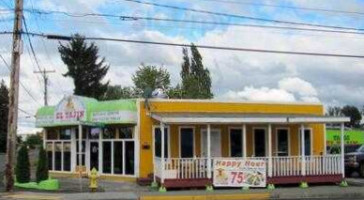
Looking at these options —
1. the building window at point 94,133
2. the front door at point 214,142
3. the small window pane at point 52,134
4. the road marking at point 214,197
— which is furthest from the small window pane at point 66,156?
the road marking at point 214,197

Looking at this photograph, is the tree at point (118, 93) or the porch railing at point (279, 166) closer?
the porch railing at point (279, 166)

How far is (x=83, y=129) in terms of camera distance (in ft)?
119

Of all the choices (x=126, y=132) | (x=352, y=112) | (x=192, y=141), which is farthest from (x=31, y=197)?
(x=352, y=112)

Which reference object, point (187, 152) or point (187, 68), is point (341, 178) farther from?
point (187, 68)

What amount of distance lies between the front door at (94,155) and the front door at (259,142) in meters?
8.28

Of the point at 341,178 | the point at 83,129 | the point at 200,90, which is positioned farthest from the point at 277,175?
the point at 200,90

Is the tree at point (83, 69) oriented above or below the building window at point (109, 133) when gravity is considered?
above

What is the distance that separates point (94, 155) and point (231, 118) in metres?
9.04

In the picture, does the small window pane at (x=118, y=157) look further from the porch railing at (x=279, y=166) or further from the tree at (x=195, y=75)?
the tree at (x=195, y=75)

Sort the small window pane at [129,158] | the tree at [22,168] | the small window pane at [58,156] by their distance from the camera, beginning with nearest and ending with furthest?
the tree at [22,168], the small window pane at [129,158], the small window pane at [58,156]

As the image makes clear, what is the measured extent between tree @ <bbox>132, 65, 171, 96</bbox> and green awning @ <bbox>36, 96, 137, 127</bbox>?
42264mm

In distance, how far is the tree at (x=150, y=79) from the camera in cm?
8078

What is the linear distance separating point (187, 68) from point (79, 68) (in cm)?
1375

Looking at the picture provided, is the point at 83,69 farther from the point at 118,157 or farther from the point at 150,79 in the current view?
the point at 118,157
